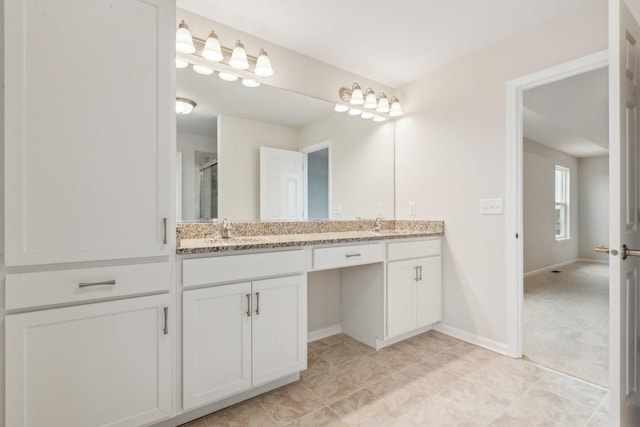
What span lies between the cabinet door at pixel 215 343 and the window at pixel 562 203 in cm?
715

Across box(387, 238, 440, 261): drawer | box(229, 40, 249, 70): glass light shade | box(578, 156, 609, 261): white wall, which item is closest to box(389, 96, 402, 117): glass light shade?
box(387, 238, 440, 261): drawer

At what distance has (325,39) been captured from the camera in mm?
2246

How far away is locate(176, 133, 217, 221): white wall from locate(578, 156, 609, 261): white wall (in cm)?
811

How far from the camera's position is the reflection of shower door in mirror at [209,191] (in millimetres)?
2004

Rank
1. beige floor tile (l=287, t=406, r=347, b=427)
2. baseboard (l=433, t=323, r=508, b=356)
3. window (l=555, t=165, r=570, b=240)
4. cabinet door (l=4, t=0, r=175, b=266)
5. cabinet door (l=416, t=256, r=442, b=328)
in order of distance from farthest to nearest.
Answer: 1. window (l=555, t=165, r=570, b=240)
2. cabinet door (l=416, t=256, r=442, b=328)
3. baseboard (l=433, t=323, r=508, b=356)
4. beige floor tile (l=287, t=406, r=347, b=427)
5. cabinet door (l=4, t=0, r=175, b=266)

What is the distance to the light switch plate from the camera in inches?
91.6

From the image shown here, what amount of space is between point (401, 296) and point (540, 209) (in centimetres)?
464

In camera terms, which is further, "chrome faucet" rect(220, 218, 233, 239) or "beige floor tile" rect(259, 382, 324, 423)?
"chrome faucet" rect(220, 218, 233, 239)

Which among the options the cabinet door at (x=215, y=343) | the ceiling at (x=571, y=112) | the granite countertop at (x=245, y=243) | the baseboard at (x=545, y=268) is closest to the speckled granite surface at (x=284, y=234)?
the granite countertop at (x=245, y=243)

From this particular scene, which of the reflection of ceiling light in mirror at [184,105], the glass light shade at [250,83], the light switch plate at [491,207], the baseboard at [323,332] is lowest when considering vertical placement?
the baseboard at [323,332]

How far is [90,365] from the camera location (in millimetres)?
1264

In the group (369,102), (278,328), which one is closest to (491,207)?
(369,102)

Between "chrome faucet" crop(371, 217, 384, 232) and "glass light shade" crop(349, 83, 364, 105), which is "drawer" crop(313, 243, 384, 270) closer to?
"chrome faucet" crop(371, 217, 384, 232)

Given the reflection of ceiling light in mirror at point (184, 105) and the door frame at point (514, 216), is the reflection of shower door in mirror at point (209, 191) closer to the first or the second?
the reflection of ceiling light in mirror at point (184, 105)
